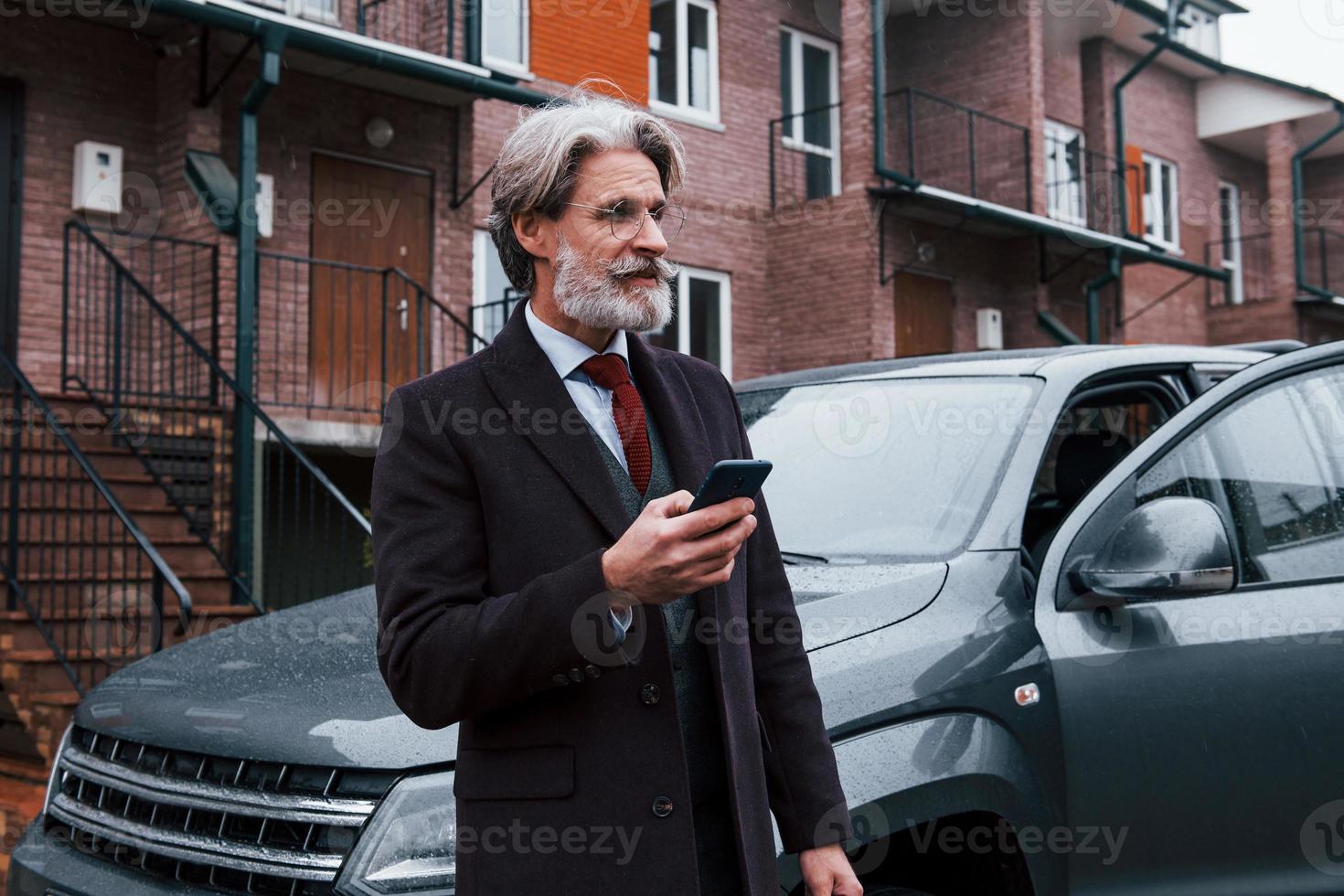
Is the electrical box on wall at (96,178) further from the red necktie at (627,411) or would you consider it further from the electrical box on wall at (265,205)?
the red necktie at (627,411)

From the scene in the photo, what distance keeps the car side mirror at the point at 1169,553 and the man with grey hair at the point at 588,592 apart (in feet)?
3.00

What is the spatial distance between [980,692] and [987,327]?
48.4 feet

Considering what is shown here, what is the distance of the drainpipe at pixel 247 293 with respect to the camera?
921 centimetres

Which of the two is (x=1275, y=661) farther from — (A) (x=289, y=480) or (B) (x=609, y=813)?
(A) (x=289, y=480)

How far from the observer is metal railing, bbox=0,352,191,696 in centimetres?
682

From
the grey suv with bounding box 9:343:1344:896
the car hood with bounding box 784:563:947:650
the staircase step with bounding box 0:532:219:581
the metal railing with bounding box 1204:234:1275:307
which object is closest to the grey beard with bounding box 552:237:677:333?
the grey suv with bounding box 9:343:1344:896

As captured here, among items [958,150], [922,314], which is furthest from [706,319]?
[958,150]

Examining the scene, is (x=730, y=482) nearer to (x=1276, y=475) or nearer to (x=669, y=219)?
(x=669, y=219)

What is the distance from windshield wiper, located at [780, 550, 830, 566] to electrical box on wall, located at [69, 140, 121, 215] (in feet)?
27.0

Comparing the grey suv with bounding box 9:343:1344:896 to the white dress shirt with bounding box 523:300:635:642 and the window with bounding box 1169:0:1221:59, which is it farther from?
the window with bounding box 1169:0:1221:59

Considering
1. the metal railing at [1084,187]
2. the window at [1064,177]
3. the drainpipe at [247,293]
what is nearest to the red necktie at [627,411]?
the drainpipe at [247,293]

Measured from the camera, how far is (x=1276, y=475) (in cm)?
343

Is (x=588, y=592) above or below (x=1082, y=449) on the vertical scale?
below

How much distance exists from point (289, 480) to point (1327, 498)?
8816 mm
